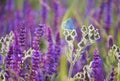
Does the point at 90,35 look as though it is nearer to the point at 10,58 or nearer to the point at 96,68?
the point at 96,68

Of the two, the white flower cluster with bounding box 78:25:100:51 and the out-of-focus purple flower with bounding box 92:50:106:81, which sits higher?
the white flower cluster with bounding box 78:25:100:51

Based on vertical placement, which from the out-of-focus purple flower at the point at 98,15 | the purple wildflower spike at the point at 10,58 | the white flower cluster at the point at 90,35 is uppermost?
the out-of-focus purple flower at the point at 98,15

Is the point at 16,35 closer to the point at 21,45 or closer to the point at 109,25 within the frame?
the point at 21,45

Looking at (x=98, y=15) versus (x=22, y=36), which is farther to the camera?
(x=98, y=15)

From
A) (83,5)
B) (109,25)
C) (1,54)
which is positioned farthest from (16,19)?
(1,54)

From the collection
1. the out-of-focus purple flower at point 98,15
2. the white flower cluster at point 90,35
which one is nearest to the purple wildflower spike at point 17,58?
the white flower cluster at point 90,35

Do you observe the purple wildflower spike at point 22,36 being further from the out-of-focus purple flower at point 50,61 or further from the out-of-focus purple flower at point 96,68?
the out-of-focus purple flower at point 96,68

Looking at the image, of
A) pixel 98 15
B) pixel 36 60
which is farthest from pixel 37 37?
pixel 98 15

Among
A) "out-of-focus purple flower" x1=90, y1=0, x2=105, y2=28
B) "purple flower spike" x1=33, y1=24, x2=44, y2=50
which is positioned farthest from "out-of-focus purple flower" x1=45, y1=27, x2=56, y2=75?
"out-of-focus purple flower" x1=90, y1=0, x2=105, y2=28

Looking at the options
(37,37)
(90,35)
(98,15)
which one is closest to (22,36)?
(37,37)

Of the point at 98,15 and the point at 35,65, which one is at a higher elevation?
the point at 98,15

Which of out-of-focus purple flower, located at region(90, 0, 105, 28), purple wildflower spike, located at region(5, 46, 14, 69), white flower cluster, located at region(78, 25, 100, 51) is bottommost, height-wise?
purple wildflower spike, located at region(5, 46, 14, 69)

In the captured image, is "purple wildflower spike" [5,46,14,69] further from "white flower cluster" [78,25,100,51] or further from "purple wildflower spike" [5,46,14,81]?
"white flower cluster" [78,25,100,51]
